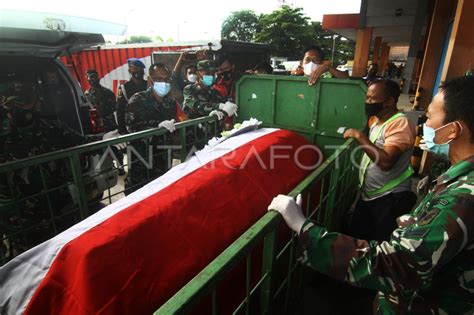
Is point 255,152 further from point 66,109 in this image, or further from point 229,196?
point 66,109

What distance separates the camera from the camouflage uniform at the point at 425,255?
3.06 feet

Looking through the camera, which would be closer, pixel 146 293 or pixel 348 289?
pixel 146 293

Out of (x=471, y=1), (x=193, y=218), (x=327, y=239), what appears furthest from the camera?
(x=471, y=1)

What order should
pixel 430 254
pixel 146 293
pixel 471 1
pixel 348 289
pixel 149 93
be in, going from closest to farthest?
pixel 430 254
pixel 146 293
pixel 348 289
pixel 471 1
pixel 149 93

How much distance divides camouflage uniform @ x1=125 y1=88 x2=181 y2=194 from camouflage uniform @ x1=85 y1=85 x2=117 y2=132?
8.95 feet

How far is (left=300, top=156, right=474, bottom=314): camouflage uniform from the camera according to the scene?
93 centimetres

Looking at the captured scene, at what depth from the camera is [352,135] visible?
2338 mm

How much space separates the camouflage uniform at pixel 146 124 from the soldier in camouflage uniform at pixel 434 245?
8.54 feet

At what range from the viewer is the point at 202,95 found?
527 cm

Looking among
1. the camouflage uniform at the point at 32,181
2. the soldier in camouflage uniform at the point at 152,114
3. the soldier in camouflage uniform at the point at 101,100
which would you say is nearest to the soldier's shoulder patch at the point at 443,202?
the camouflage uniform at the point at 32,181

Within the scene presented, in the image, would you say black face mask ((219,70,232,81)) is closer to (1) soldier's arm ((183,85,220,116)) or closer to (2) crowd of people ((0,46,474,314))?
(2) crowd of people ((0,46,474,314))

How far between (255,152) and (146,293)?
1583mm

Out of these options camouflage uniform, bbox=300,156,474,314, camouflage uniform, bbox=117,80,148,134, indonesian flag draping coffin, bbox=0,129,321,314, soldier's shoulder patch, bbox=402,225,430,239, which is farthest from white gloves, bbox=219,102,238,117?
soldier's shoulder patch, bbox=402,225,430,239

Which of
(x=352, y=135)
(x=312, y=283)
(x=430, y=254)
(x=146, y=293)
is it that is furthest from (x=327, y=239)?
(x=312, y=283)
